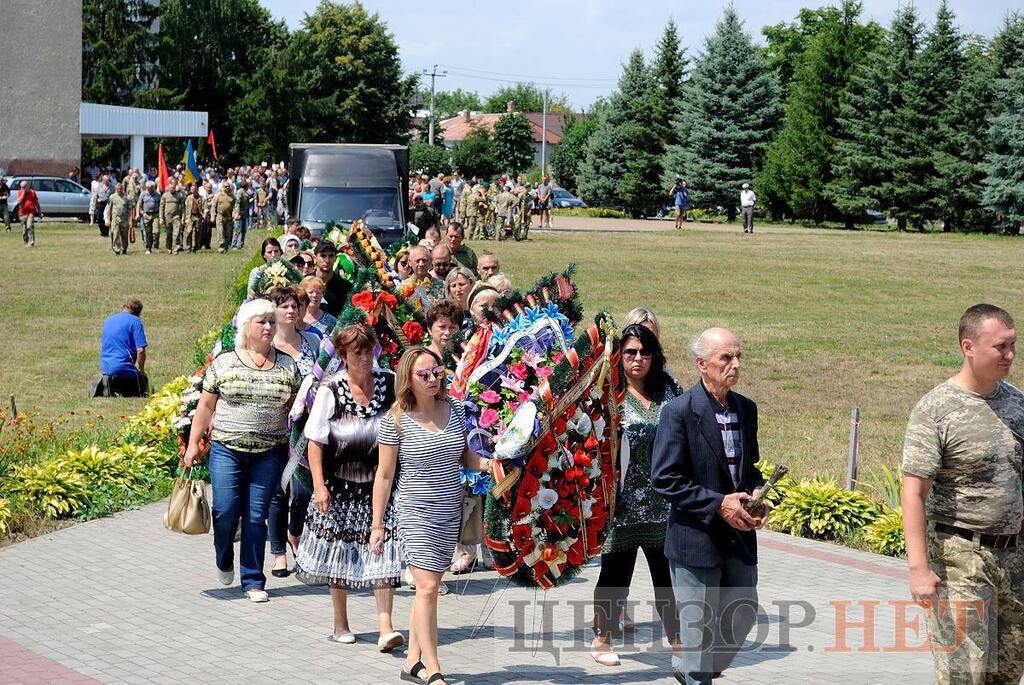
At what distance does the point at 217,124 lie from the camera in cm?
8506

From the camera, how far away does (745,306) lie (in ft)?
87.9

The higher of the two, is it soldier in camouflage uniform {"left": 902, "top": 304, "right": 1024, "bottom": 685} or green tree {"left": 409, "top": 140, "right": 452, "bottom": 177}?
green tree {"left": 409, "top": 140, "right": 452, "bottom": 177}

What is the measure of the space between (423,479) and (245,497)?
6.73 ft

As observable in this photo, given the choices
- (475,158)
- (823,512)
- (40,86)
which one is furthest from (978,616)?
(475,158)

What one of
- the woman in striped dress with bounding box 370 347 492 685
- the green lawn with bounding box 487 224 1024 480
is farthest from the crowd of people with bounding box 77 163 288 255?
the woman in striped dress with bounding box 370 347 492 685

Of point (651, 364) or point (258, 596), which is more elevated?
point (651, 364)

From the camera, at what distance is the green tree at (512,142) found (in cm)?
8606

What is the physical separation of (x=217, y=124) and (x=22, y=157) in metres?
28.1

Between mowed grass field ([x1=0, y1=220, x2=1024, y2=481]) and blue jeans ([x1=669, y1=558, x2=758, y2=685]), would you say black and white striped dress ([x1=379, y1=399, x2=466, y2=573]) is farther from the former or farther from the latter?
mowed grass field ([x1=0, y1=220, x2=1024, y2=481])

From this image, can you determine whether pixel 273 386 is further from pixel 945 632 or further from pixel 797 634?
pixel 945 632

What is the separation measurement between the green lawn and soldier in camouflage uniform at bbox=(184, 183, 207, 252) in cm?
808

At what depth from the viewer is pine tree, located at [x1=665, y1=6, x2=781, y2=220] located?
61.6 m

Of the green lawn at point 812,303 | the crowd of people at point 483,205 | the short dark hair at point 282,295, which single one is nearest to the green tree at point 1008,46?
the green lawn at point 812,303

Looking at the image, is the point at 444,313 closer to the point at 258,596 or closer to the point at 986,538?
the point at 258,596
